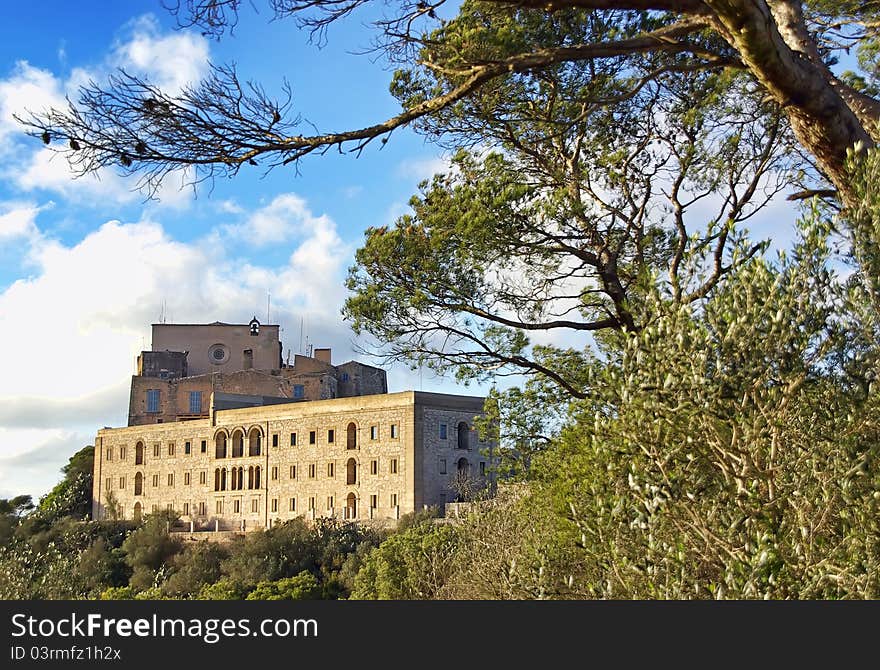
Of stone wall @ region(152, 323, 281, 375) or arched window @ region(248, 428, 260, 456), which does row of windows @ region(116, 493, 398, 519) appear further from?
stone wall @ region(152, 323, 281, 375)

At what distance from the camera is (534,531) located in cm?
1423

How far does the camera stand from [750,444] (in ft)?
21.4

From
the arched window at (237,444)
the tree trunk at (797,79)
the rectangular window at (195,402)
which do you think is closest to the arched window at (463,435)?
the arched window at (237,444)

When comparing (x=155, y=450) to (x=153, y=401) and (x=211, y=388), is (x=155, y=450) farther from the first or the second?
(x=211, y=388)

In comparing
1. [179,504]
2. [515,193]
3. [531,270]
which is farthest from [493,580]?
[179,504]

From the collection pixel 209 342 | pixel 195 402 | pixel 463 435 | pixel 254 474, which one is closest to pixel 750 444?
pixel 463 435

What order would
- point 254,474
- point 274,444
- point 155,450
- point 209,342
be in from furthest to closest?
point 209,342, point 155,450, point 254,474, point 274,444

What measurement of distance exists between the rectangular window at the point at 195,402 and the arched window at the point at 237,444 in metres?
6.65

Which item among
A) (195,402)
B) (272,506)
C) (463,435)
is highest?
(195,402)

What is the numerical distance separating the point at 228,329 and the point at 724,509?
2618 inches

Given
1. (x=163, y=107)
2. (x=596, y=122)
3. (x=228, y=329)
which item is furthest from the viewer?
(x=228, y=329)

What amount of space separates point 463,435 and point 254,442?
1396 centimetres
